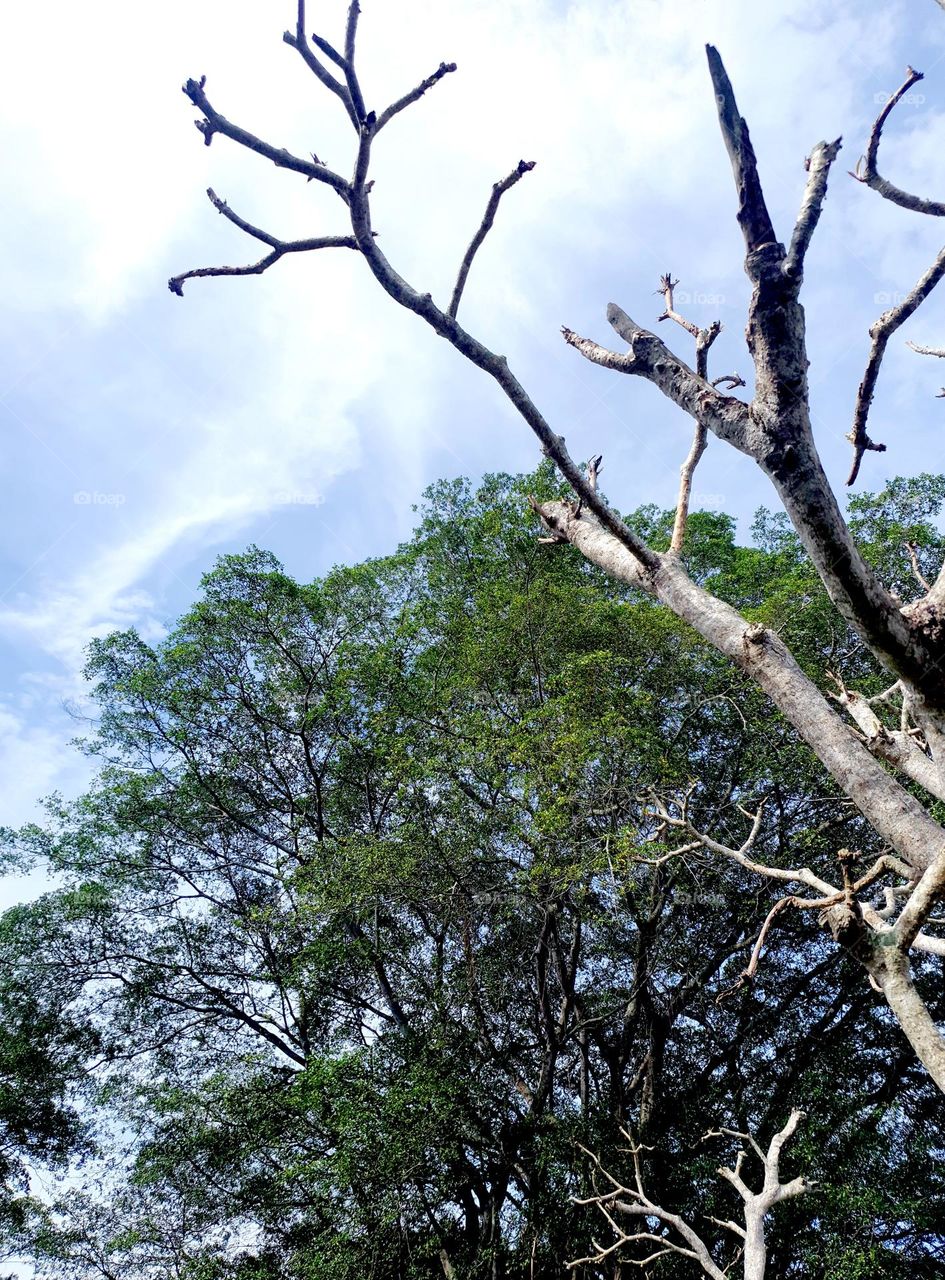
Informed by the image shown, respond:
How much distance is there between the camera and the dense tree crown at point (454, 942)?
819cm

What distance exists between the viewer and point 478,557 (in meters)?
12.0

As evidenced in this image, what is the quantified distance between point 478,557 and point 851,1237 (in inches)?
353

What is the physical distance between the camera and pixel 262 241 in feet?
10.2

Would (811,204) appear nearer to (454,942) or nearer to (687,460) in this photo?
(687,460)

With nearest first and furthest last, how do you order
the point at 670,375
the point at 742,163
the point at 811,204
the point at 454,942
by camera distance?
1. the point at 742,163
2. the point at 811,204
3. the point at 670,375
4. the point at 454,942

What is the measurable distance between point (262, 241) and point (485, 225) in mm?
902

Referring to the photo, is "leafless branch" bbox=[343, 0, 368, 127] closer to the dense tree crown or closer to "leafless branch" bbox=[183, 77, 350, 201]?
"leafless branch" bbox=[183, 77, 350, 201]

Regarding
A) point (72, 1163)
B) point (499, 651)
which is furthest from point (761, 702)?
point (72, 1163)

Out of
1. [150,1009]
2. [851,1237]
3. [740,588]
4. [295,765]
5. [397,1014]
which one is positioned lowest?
[851,1237]

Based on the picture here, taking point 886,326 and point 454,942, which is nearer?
point 886,326

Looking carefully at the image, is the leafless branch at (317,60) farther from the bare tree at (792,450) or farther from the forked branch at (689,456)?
the forked branch at (689,456)

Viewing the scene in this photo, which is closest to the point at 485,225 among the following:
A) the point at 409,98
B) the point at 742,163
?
the point at 409,98

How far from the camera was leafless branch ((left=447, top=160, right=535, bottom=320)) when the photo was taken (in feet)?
10.1

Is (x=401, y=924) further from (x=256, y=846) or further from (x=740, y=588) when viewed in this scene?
(x=740, y=588)
